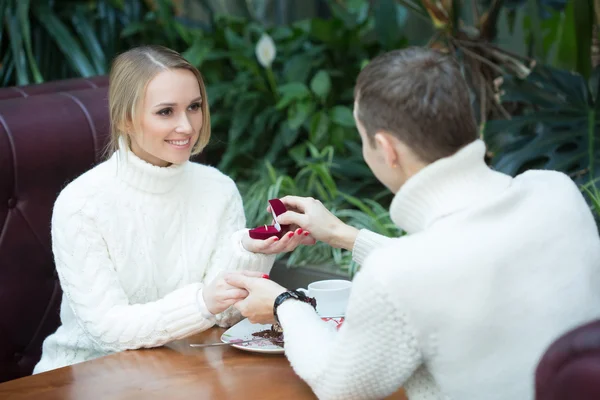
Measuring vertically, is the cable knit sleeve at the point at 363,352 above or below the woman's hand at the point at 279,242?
above

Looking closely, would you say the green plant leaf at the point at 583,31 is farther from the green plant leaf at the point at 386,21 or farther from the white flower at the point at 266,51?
the white flower at the point at 266,51

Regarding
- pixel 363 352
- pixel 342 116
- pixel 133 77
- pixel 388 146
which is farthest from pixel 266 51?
pixel 363 352

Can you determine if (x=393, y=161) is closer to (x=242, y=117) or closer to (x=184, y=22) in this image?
(x=242, y=117)

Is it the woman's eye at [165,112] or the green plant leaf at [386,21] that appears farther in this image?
the green plant leaf at [386,21]

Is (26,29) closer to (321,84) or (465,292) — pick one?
(321,84)

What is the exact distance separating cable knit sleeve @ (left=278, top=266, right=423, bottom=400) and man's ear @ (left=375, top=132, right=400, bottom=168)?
8.6 inches

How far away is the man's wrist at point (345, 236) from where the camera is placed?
77.6 inches

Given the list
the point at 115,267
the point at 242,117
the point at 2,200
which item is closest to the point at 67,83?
the point at 2,200

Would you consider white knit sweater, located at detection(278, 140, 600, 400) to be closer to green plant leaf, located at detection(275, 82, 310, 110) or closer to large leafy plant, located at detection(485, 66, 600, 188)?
large leafy plant, located at detection(485, 66, 600, 188)

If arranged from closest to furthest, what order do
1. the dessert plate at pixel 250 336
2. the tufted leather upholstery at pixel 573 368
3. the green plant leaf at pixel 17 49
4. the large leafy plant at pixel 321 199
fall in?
the tufted leather upholstery at pixel 573 368
the dessert plate at pixel 250 336
the large leafy plant at pixel 321 199
the green plant leaf at pixel 17 49

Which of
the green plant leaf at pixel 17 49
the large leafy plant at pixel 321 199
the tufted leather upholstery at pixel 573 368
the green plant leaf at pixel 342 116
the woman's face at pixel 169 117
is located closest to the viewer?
the tufted leather upholstery at pixel 573 368

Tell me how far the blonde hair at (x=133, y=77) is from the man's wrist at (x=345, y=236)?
1.88 feet

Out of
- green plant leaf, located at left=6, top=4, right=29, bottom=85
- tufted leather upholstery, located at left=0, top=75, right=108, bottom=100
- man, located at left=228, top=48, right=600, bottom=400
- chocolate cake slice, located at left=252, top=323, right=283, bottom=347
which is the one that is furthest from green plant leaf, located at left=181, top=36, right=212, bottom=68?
man, located at left=228, top=48, right=600, bottom=400

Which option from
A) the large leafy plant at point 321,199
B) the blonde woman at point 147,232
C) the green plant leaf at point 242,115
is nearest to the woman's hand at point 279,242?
the blonde woman at point 147,232
